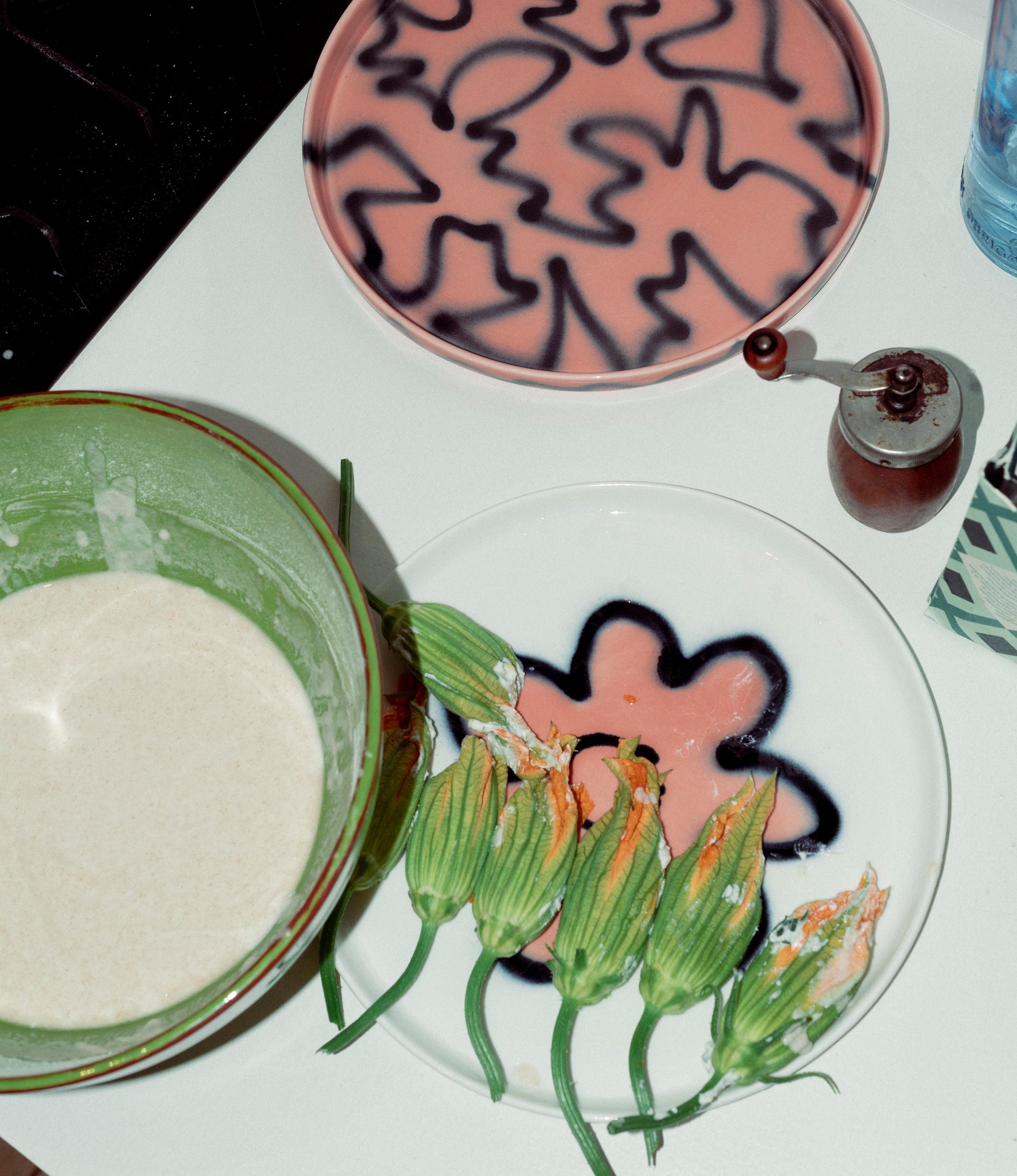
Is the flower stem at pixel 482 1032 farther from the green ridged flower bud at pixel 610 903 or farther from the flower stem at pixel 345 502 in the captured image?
the flower stem at pixel 345 502

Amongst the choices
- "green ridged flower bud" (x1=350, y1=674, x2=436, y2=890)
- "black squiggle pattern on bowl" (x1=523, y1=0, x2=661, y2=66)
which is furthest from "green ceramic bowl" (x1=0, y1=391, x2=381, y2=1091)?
"black squiggle pattern on bowl" (x1=523, y1=0, x2=661, y2=66)

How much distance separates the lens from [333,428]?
0.66 meters

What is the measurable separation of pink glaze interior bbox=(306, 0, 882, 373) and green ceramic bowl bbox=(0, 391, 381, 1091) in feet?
0.60

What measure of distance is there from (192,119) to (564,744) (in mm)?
470

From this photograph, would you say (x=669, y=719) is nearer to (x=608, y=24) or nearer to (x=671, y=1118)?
(x=671, y=1118)

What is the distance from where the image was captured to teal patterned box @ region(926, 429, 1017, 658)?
0.45 meters

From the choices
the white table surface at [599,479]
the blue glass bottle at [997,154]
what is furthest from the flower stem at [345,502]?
the blue glass bottle at [997,154]

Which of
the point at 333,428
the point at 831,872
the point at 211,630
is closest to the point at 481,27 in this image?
the point at 333,428

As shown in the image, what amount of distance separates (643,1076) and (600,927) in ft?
0.22

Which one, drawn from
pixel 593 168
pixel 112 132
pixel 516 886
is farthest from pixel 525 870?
pixel 112 132

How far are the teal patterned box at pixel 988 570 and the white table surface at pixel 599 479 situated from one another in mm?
25

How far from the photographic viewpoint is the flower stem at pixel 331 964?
0.55 m

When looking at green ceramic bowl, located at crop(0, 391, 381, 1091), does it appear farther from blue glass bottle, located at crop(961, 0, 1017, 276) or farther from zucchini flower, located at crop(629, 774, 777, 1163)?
blue glass bottle, located at crop(961, 0, 1017, 276)

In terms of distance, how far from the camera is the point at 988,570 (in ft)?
1.64
